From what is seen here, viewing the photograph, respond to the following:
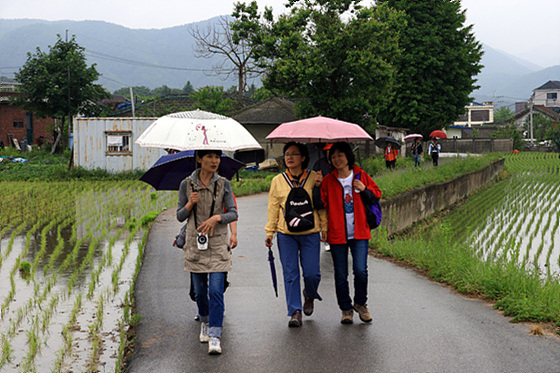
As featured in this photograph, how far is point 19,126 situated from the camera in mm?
49875

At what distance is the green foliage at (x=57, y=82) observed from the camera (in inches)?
1478

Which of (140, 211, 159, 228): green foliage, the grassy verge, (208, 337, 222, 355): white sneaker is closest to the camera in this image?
(208, 337, 222, 355): white sneaker

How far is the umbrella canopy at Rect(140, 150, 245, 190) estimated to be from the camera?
6766mm

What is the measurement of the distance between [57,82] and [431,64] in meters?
23.4

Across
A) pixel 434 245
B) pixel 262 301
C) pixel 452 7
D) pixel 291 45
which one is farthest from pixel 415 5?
pixel 262 301

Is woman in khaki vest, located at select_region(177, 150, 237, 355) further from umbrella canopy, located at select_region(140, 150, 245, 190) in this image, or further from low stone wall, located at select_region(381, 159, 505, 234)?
low stone wall, located at select_region(381, 159, 505, 234)

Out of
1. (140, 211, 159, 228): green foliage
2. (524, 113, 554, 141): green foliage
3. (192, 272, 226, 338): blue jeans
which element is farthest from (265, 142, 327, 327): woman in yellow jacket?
(524, 113, 554, 141): green foliage

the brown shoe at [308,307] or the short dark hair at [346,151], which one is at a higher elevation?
the short dark hair at [346,151]

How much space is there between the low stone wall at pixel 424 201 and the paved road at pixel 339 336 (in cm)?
595

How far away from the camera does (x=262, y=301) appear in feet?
23.1

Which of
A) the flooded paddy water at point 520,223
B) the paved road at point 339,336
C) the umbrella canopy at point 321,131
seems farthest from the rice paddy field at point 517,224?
the umbrella canopy at point 321,131

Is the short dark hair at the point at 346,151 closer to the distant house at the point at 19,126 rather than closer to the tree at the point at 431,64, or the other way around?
the tree at the point at 431,64

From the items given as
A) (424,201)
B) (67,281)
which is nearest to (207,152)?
(67,281)

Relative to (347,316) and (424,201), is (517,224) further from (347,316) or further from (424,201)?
(347,316)
